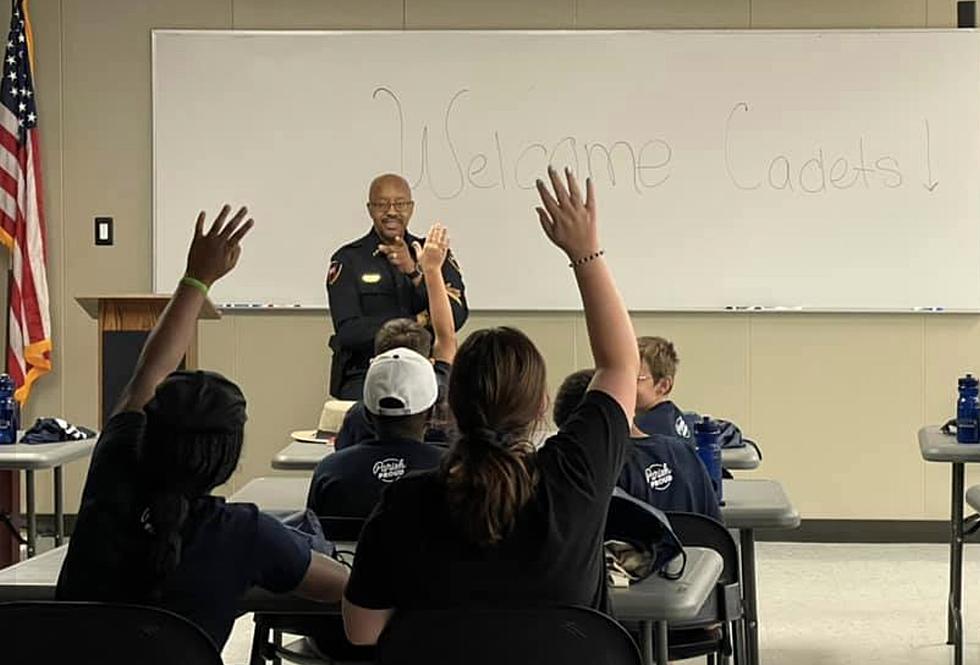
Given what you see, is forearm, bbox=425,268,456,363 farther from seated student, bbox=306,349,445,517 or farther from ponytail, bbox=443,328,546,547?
ponytail, bbox=443,328,546,547

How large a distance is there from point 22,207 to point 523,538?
5.50 m

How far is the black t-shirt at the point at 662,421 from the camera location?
4293mm

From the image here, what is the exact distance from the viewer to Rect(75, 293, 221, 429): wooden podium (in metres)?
5.95

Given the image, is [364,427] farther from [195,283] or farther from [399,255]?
[399,255]

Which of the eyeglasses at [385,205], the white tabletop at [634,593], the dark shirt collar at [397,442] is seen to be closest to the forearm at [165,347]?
the white tabletop at [634,593]

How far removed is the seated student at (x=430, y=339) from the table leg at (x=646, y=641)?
51.2 inches

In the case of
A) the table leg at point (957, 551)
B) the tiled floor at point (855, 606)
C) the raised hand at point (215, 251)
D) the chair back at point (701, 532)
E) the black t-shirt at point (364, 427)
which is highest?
the raised hand at point (215, 251)

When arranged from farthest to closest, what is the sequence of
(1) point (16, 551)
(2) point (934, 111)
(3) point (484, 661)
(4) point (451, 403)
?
(2) point (934, 111)
(1) point (16, 551)
(4) point (451, 403)
(3) point (484, 661)

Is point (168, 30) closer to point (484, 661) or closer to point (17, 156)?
point (17, 156)

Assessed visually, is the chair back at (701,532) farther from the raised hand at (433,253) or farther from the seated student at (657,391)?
the raised hand at (433,253)

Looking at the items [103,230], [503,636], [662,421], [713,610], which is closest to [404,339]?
[662,421]

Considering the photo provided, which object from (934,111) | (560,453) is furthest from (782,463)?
(560,453)

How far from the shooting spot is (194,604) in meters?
2.40

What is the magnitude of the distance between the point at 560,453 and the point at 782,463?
5137 mm
